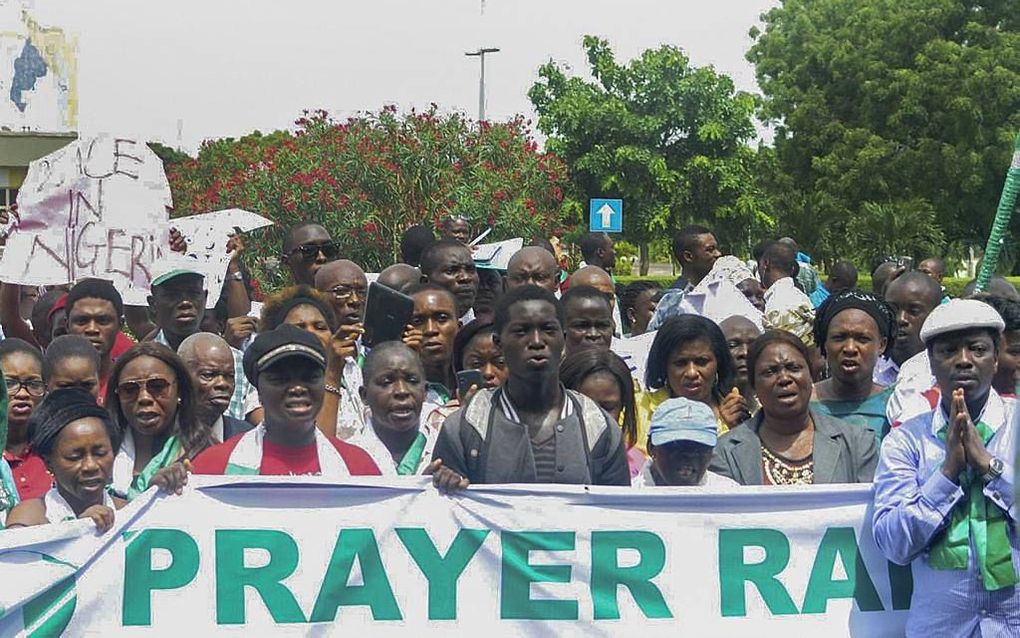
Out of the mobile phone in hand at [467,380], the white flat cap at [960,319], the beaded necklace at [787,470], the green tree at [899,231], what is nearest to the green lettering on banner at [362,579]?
the mobile phone in hand at [467,380]

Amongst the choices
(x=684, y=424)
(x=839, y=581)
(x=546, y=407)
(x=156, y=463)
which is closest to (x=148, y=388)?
(x=156, y=463)

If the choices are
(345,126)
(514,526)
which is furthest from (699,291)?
(345,126)

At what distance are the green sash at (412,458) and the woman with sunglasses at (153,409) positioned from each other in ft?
2.42

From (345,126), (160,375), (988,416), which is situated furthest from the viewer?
(345,126)

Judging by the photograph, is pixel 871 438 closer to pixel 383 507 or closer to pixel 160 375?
pixel 383 507

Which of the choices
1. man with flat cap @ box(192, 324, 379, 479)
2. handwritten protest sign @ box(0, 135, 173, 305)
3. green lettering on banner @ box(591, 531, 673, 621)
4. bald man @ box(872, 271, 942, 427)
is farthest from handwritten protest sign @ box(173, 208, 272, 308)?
green lettering on banner @ box(591, 531, 673, 621)

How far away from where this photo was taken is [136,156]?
834 cm

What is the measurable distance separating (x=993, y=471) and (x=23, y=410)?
3.61 m

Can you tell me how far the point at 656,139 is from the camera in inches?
1388

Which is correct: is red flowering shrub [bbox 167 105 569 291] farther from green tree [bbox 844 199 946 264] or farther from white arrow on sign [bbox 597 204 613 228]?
green tree [bbox 844 199 946 264]

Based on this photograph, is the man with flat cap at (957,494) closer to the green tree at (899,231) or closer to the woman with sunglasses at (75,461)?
the woman with sunglasses at (75,461)

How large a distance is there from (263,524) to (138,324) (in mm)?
3335

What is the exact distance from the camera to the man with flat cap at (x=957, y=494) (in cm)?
462

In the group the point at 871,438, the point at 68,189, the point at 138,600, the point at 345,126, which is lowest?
the point at 138,600
